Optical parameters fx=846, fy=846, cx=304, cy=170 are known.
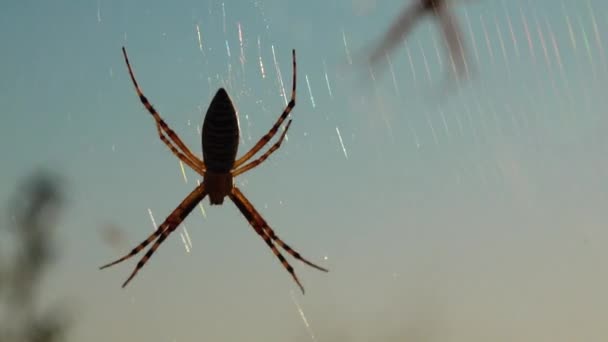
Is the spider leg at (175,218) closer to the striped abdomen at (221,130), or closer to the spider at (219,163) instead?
the spider at (219,163)

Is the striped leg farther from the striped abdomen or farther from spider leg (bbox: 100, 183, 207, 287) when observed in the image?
the striped abdomen

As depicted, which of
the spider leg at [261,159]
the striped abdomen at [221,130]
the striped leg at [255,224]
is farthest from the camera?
the striped leg at [255,224]

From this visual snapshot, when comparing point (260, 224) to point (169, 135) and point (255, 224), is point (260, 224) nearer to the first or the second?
point (255, 224)

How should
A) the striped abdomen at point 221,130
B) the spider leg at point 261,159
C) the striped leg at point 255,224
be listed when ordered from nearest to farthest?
the striped abdomen at point 221,130, the spider leg at point 261,159, the striped leg at point 255,224

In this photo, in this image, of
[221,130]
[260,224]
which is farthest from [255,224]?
[221,130]

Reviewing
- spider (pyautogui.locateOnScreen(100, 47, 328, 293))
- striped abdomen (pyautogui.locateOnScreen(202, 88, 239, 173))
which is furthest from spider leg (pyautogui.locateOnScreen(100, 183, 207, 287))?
striped abdomen (pyautogui.locateOnScreen(202, 88, 239, 173))

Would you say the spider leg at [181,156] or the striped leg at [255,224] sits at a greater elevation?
the spider leg at [181,156]

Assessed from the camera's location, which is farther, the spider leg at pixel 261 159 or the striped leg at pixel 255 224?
the striped leg at pixel 255 224

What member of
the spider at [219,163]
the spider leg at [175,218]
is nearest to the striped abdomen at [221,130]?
the spider at [219,163]
